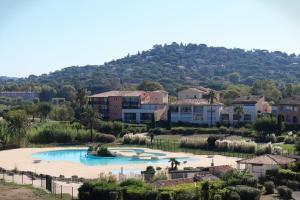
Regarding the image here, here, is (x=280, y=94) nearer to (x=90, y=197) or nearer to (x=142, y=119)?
(x=142, y=119)

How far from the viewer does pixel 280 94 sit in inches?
4582

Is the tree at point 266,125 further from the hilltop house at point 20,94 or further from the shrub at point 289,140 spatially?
the hilltop house at point 20,94

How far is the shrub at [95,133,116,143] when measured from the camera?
7225cm

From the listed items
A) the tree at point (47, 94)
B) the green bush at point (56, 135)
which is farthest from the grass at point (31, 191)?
the tree at point (47, 94)

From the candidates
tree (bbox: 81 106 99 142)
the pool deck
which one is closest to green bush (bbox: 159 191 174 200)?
the pool deck

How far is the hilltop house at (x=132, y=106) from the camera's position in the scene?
88625mm

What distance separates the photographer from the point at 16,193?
1414 inches

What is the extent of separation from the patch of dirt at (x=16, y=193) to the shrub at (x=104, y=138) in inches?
1342

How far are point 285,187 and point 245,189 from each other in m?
3.70

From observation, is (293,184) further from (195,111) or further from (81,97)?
(81,97)

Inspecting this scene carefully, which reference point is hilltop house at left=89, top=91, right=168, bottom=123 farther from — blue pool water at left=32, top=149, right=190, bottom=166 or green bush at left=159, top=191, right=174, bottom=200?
green bush at left=159, top=191, right=174, bottom=200

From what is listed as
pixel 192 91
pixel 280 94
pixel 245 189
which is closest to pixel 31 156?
pixel 245 189

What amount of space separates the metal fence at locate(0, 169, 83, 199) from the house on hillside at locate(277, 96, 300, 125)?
45.3m

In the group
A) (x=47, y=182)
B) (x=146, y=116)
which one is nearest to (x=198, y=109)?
(x=146, y=116)
